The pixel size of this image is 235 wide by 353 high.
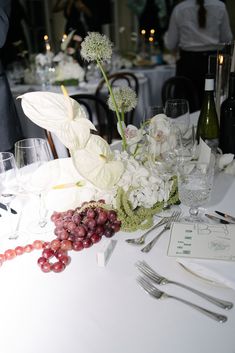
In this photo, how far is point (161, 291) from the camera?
2.56 feet

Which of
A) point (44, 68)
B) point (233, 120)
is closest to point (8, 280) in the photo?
point (233, 120)

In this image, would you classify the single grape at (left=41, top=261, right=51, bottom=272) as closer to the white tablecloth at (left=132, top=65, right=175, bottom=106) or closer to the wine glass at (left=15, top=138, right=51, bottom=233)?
the wine glass at (left=15, top=138, right=51, bottom=233)

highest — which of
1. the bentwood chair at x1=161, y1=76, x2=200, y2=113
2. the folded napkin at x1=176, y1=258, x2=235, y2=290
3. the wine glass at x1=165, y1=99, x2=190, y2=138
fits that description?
the wine glass at x1=165, y1=99, x2=190, y2=138

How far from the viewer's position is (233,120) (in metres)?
1.41

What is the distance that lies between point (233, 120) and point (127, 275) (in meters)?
0.81

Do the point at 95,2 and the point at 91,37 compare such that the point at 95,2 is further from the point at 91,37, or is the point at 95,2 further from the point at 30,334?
the point at 30,334

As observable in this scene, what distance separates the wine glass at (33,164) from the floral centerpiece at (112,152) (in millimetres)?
90

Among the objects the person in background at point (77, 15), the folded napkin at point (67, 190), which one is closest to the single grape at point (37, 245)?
the folded napkin at point (67, 190)

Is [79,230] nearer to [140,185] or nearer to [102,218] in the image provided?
[102,218]

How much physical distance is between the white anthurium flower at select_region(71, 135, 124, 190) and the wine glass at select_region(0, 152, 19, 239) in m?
0.19

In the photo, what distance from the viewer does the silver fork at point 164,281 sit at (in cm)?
74

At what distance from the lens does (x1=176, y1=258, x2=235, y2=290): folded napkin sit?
30.6 inches

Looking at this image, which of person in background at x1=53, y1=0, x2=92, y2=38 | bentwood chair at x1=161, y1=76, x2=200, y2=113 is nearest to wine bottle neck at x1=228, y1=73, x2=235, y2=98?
bentwood chair at x1=161, y1=76, x2=200, y2=113

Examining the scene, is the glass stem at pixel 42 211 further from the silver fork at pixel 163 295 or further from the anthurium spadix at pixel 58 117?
the silver fork at pixel 163 295
